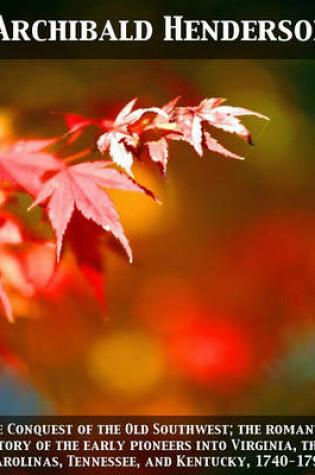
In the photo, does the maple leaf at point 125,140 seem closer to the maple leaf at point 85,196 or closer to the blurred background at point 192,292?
the maple leaf at point 85,196

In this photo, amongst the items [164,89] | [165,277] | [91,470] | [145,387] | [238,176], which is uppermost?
[164,89]

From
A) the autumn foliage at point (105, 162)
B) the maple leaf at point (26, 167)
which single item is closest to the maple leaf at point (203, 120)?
the autumn foliage at point (105, 162)

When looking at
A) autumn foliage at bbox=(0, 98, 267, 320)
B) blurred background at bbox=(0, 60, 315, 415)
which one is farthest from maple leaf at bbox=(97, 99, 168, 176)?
blurred background at bbox=(0, 60, 315, 415)

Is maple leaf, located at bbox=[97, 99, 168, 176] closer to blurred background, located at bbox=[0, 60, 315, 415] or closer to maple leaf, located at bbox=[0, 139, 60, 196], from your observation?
maple leaf, located at bbox=[0, 139, 60, 196]

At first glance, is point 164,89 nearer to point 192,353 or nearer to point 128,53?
point 128,53

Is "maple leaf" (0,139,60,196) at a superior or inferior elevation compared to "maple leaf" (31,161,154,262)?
superior

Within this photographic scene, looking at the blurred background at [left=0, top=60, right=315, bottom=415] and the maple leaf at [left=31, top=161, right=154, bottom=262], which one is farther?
the blurred background at [left=0, top=60, right=315, bottom=415]

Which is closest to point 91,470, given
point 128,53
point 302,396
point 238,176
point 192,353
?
point 192,353

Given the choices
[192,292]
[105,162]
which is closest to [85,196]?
[105,162]
